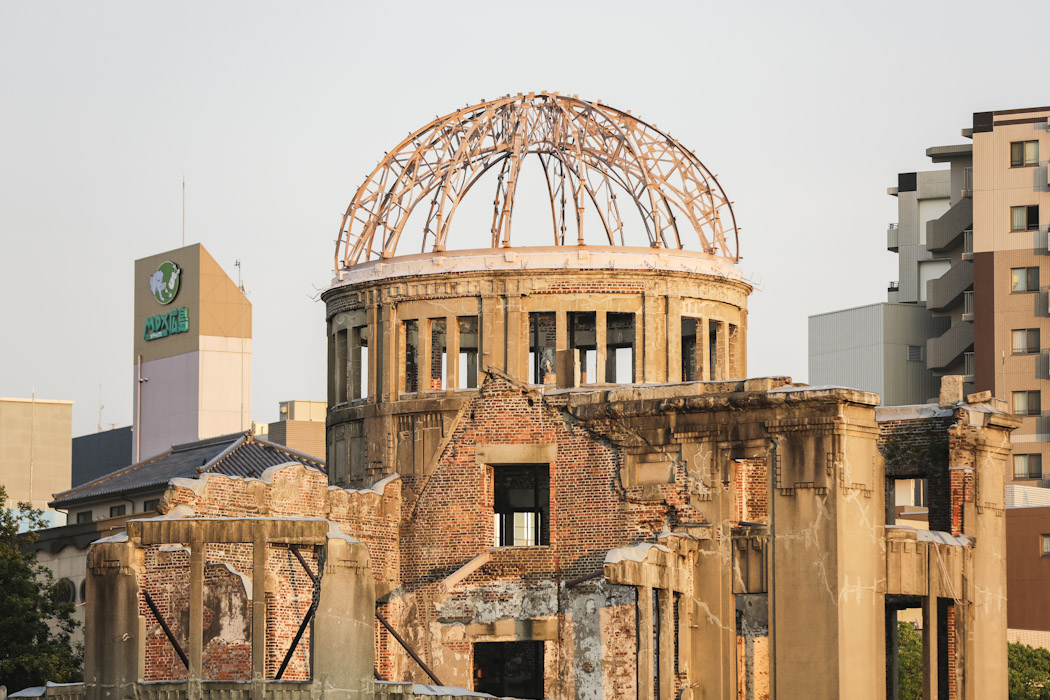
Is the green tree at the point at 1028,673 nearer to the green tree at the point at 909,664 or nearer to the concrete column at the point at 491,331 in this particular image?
the green tree at the point at 909,664

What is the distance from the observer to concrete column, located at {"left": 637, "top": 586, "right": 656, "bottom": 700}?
116ft

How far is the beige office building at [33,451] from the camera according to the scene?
122 metres

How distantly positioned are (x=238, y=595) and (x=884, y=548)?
12.1m

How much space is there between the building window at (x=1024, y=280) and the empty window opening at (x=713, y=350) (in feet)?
147

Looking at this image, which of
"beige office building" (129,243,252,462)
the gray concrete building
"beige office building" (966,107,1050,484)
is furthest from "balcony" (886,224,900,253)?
"beige office building" (129,243,252,462)

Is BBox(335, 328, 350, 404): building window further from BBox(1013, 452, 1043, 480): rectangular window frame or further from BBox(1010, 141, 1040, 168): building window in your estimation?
BBox(1010, 141, 1040, 168): building window

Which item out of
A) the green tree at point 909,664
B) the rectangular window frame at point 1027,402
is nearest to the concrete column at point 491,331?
the green tree at point 909,664

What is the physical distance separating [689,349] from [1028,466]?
44.8m

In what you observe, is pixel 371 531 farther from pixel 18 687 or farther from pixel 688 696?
pixel 18 687

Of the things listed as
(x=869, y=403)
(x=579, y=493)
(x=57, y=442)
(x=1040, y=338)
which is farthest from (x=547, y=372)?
(x=57, y=442)

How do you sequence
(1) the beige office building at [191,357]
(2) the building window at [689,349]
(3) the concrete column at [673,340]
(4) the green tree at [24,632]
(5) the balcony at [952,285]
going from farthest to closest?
1. (1) the beige office building at [191,357]
2. (5) the balcony at [952,285]
3. (4) the green tree at [24,632]
4. (2) the building window at [689,349]
5. (3) the concrete column at [673,340]

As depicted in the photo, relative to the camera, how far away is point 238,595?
3659cm

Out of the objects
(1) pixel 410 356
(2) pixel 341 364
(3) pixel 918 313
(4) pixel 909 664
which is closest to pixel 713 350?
(1) pixel 410 356

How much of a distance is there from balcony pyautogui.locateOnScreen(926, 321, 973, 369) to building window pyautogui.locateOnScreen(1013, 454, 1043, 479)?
6.81m
